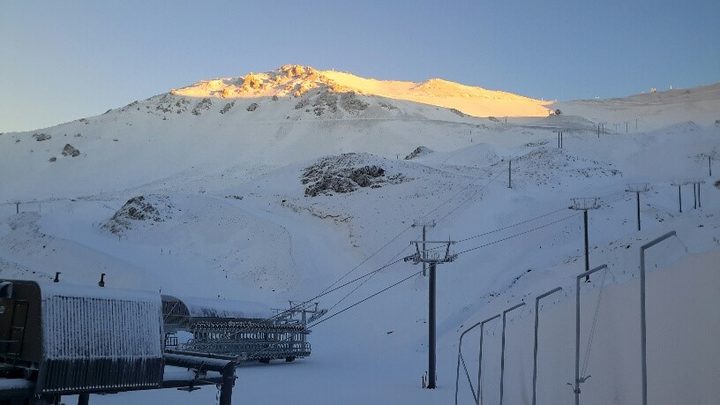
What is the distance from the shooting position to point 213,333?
98.7 feet

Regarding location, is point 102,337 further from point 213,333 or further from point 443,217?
point 443,217

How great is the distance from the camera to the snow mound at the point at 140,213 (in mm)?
51156

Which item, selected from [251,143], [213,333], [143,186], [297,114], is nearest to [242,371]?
[213,333]

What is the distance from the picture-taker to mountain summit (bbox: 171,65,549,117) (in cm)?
13862

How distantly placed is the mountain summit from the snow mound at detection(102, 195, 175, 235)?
81384 mm

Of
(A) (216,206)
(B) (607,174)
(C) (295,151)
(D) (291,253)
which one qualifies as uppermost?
(C) (295,151)

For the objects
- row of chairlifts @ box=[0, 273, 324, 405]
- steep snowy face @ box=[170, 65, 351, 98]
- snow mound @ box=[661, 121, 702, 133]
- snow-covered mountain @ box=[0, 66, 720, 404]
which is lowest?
row of chairlifts @ box=[0, 273, 324, 405]

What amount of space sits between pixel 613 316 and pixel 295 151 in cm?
9369

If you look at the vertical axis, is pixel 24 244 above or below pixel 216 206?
below

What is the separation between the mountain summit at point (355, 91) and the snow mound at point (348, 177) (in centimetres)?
7227

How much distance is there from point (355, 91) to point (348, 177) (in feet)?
265

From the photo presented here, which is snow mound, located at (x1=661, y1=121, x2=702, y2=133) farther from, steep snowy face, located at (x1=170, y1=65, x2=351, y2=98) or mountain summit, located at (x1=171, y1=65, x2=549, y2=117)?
steep snowy face, located at (x1=170, y1=65, x2=351, y2=98)

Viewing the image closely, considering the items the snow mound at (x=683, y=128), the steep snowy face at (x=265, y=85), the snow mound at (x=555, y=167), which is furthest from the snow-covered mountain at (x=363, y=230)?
the steep snowy face at (x=265, y=85)

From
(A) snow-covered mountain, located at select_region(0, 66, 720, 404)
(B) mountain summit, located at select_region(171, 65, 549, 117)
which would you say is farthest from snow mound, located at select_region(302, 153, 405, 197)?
(B) mountain summit, located at select_region(171, 65, 549, 117)
